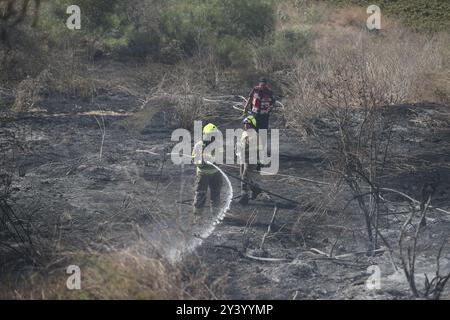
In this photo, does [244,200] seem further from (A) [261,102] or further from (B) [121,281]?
(B) [121,281]

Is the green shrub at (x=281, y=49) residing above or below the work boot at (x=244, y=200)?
above

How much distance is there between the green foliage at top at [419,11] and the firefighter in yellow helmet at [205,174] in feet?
52.3

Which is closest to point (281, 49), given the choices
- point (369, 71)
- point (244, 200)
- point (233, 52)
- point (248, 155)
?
point (233, 52)

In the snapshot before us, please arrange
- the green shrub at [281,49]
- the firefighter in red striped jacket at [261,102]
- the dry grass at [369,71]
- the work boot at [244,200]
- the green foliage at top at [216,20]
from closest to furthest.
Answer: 1. the work boot at [244,200]
2. the firefighter in red striped jacket at [261,102]
3. the dry grass at [369,71]
4. the green shrub at [281,49]
5. the green foliage at top at [216,20]

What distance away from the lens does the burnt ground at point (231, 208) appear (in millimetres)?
8305

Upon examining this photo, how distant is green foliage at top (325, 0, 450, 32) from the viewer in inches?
963

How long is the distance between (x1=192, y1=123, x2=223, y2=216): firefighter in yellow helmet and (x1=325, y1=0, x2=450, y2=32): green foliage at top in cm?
1594

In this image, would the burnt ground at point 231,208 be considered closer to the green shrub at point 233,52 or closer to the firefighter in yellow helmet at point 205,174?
the firefighter in yellow helmet at point 205,174

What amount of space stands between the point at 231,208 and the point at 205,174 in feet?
3.07

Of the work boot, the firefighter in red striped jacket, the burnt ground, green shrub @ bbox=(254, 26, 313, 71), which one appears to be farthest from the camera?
green shrub @ bbox=(254, 26, 313, 71)

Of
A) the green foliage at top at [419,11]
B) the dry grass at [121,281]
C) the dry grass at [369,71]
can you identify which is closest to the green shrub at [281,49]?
the dry grass at [369,71]

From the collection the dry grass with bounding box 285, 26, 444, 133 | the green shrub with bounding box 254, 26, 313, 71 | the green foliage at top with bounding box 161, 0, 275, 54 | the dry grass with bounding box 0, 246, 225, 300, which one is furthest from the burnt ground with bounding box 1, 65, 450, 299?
the green foliage at top with bounding box 161, 0, 275, 54

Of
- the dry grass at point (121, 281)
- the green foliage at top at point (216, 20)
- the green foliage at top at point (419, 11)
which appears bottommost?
the dry grass at point (121, 281)

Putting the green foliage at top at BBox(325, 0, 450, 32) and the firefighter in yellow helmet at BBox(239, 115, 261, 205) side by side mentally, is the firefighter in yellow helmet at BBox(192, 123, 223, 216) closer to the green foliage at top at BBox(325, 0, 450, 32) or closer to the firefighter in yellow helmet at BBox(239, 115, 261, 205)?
the firefighter in yellow helmet at BBox(239, 115, 261, 205)
